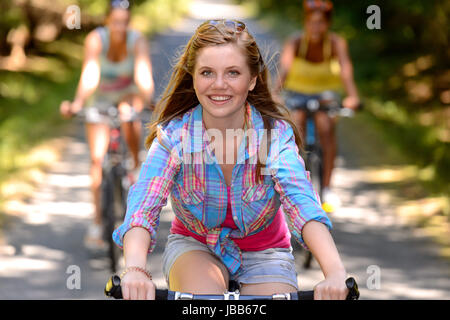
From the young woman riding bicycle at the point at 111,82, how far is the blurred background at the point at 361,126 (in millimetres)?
366

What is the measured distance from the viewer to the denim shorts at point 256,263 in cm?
288

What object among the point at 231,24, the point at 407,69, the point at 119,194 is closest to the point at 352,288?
the point at 231,24

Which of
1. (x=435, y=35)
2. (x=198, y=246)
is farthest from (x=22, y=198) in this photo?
(x=435, y=35)

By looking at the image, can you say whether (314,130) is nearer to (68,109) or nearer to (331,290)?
(68,109)

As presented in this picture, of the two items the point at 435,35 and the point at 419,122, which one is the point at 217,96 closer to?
the point at 419,122

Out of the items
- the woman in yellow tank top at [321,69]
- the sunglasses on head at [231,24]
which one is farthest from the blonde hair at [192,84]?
the woman in yellow tank top at [321,69]

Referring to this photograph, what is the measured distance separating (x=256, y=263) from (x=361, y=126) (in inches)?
460

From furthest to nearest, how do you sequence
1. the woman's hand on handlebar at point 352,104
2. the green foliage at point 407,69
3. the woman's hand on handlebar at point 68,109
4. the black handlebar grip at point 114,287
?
the green foliage at point 407,69 → the woman's hand on handlebar at point 352,104 → the woman's hand on handlebar at point 68,109 → the black handlebar grip at point 114,287

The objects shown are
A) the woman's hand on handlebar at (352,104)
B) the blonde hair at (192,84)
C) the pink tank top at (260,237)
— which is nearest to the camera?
the blonde hair at (192,84)

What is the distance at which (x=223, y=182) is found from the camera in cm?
284

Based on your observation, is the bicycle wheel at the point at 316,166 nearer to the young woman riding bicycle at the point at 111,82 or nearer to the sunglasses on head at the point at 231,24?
the young woman riding bicycle at the point at 111,82

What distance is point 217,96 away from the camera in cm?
276
